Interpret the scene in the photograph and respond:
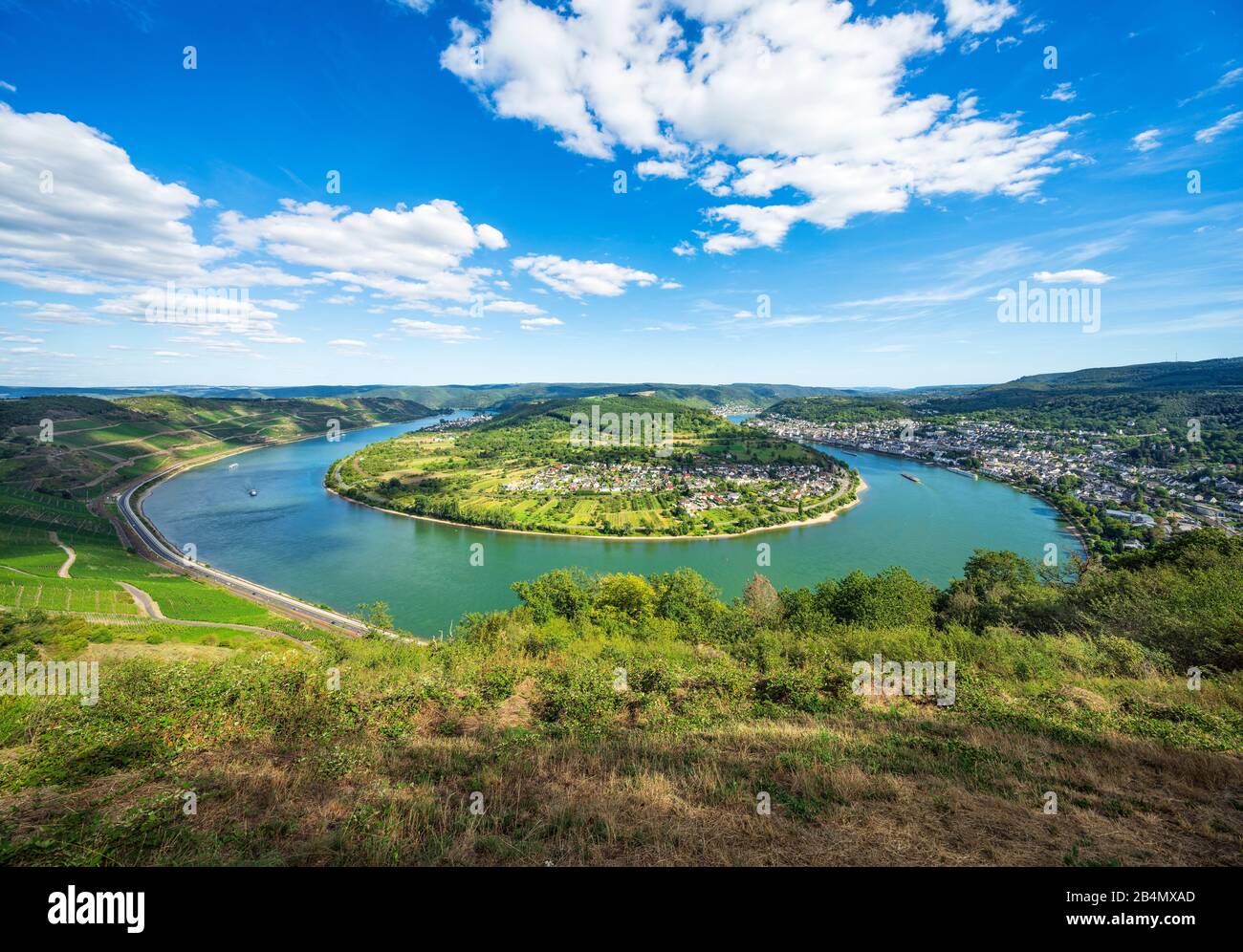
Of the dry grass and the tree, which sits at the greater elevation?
the dry grass

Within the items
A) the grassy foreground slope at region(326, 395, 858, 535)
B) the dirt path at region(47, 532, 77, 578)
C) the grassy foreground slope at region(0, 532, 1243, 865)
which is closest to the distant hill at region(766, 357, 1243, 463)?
the grassy foreground slope at region(326, 395, 858, 535)

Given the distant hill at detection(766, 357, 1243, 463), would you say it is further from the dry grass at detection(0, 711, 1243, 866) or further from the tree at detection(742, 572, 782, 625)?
the dry grass at detection(0, 711, 1243, 866)

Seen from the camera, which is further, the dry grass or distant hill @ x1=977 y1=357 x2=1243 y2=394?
distant hill @ x1=977 y1=357 x2=1243 y2=394

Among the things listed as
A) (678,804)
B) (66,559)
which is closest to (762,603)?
(678,804)

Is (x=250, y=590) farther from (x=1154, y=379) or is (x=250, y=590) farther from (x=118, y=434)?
(x=1154, y=379)

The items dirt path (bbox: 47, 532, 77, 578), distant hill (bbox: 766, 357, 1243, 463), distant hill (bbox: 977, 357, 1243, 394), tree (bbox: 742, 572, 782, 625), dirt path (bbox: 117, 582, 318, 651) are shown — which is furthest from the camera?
distant hill (bbox: 977, 357, 1243, 394)

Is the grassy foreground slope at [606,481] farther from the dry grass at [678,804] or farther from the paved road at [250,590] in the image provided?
the dry grass at [678,804]
